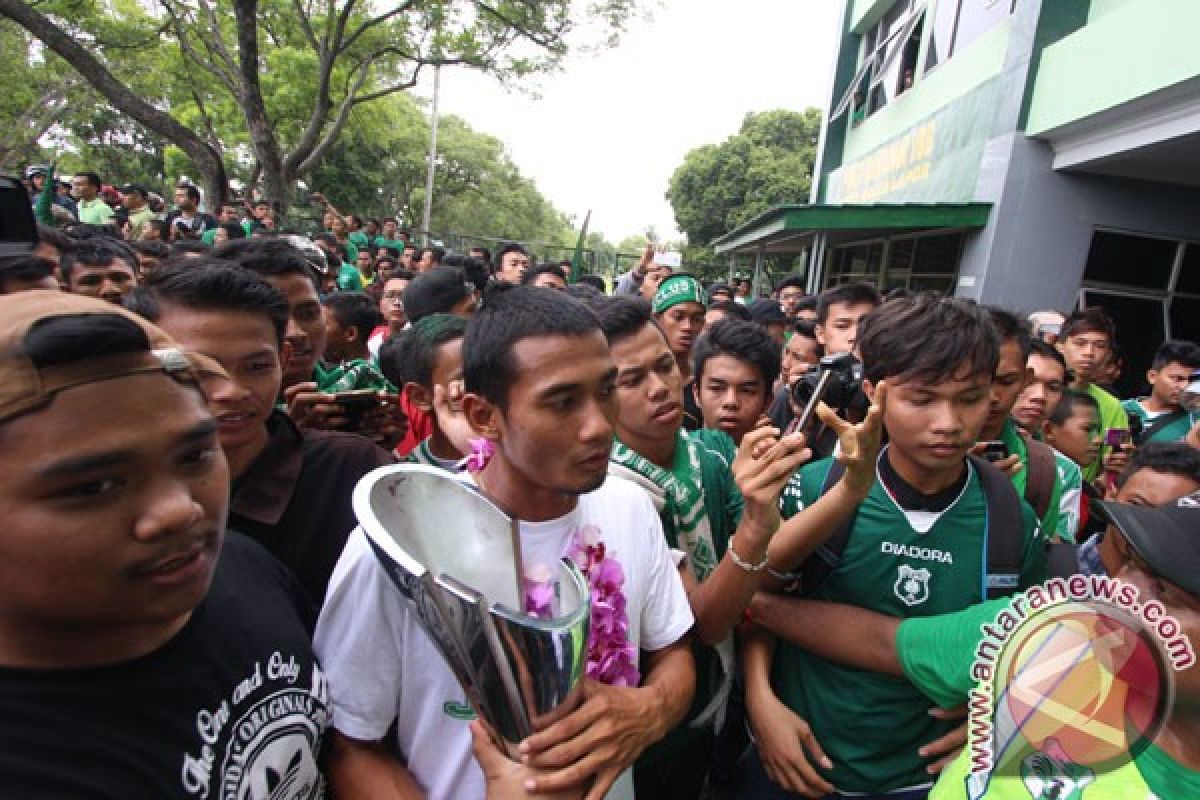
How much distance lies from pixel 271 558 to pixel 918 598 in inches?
61.9

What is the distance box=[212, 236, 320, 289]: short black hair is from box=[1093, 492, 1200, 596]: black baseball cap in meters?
2.60

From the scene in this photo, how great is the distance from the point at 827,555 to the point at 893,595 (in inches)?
8.1

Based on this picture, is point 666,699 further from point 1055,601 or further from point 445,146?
point 445,146

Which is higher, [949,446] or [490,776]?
[949,446]

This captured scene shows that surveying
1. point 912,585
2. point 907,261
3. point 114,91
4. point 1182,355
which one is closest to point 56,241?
point 912,585

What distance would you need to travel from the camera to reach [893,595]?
5.87ft

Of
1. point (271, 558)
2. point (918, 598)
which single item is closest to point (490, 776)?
point (271, 558)

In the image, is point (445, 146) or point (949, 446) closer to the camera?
point (949, 446)

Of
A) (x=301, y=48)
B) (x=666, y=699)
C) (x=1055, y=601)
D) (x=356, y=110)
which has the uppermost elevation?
(x=301, y=48)

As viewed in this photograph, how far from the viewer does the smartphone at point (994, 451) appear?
2338mm

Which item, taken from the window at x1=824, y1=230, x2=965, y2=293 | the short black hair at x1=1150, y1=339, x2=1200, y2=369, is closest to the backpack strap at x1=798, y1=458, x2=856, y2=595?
the short black hair at x1=1150, y1=339, x2=1200, y2=369

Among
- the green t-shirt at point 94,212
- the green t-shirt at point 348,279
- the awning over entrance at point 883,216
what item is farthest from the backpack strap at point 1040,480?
the green t-shirt at point 94,212

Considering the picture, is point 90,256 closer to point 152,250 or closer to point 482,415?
point 152,250

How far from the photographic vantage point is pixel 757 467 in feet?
5.03
